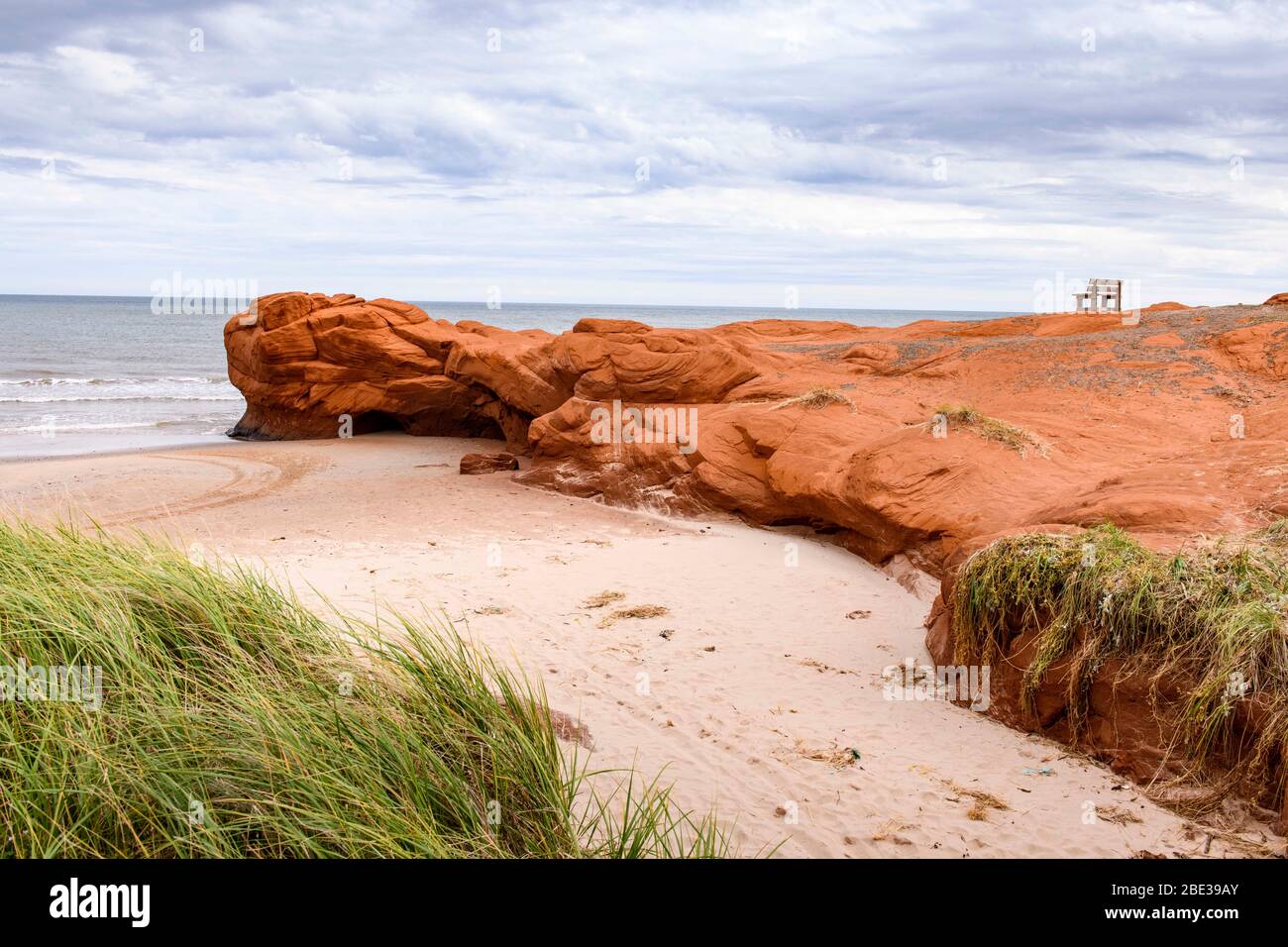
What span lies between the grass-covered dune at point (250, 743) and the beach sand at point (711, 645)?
0.68 meters

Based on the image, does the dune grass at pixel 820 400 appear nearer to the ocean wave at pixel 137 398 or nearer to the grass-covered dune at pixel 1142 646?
the grass-covered dune at pixel 1142 646

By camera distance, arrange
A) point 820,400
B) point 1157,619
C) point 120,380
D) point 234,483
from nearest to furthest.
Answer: point 1157,619 < point 820,400 < point 234,483 < point 120,380

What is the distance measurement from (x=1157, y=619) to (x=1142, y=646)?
7.0 inches

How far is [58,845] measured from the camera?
3.13 meters

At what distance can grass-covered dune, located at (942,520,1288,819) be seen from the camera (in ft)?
15.6

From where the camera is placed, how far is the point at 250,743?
3631mm

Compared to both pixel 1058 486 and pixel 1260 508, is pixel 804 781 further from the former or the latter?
pixel 1058 486

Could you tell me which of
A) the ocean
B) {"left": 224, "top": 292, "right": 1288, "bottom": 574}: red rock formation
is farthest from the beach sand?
the ocean

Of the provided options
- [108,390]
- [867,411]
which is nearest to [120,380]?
[108,390]

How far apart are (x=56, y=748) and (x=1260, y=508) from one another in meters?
7.65

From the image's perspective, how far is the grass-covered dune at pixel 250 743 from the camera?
3.32 m

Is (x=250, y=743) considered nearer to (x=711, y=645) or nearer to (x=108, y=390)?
(x=711, y=645)

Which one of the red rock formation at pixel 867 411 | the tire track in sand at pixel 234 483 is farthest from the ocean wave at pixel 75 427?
the tire track in sand at pixel 234 483

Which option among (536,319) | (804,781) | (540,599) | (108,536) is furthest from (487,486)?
(536,319)
